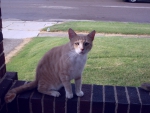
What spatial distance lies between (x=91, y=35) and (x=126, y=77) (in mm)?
1921

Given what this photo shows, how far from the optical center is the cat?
105 inches

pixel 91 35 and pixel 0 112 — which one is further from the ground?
pixel 91 35

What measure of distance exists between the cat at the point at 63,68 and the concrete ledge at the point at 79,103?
73 millimetres

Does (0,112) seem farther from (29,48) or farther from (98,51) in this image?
(29,48)

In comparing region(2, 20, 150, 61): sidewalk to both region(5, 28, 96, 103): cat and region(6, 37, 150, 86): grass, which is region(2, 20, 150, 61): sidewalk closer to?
region(6, 37, 150, 86): grass

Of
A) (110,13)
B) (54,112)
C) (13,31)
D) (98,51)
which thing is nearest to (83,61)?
(54,112)

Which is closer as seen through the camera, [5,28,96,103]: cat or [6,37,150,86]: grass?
[5,28,96,103]: cat

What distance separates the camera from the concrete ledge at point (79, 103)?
104 inches

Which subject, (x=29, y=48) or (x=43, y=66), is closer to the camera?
(x=43, y=66)

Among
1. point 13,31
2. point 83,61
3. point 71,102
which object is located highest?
point 83,61

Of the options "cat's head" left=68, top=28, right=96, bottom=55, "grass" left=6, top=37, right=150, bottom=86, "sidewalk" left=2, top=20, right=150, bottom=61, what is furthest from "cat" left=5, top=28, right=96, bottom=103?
"sidewalk" left=2, top=20, right=150, bottom=61

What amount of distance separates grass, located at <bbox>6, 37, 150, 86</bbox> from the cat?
1.56m

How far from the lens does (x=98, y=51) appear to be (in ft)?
18.7

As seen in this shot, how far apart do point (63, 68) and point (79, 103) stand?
42cm
